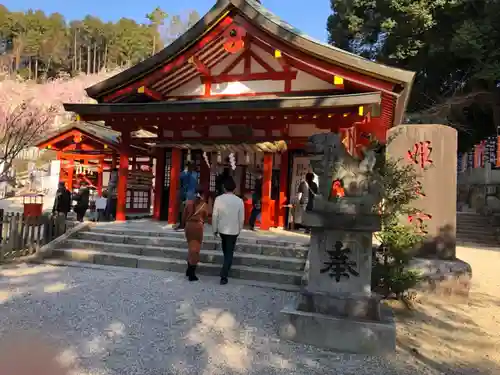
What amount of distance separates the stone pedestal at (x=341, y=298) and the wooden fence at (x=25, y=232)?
22.3 feet

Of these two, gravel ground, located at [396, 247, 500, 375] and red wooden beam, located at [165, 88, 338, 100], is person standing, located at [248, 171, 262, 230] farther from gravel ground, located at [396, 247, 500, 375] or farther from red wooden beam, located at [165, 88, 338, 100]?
gravel ground, located at [396, 247, 500, 375]

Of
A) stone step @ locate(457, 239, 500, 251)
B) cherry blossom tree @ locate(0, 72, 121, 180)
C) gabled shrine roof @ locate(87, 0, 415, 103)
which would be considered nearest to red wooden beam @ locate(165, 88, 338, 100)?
gabled shrine roof @ locate(87, 0, 415, 103)

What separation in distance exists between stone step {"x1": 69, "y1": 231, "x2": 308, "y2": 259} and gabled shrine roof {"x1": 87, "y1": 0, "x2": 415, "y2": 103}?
4.73 metres

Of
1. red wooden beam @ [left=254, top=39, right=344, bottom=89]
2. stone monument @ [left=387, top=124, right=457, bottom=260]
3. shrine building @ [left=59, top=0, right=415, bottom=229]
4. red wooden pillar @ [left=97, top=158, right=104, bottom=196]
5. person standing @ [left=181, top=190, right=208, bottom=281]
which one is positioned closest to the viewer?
person standing @ [left=181, top=190, right=208, bottom=281]

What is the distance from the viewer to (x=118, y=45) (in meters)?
62.2

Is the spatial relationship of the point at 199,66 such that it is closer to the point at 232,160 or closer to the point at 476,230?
the point at 232,160

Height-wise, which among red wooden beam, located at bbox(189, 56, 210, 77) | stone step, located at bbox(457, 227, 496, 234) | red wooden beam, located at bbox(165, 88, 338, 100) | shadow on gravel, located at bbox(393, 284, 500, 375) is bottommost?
shadow on gravel, located at bbox(393, 284, 500, 375)

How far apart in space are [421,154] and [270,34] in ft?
16.9

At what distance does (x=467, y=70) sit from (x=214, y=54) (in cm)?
1562

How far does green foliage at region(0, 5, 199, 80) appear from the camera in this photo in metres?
56.1

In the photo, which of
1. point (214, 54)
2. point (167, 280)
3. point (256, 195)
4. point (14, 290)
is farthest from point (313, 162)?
point (214, 54)

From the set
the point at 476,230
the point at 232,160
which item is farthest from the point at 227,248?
the point at 476,230

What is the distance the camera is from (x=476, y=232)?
18.9 metres

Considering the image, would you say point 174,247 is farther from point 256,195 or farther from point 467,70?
point 467,70
